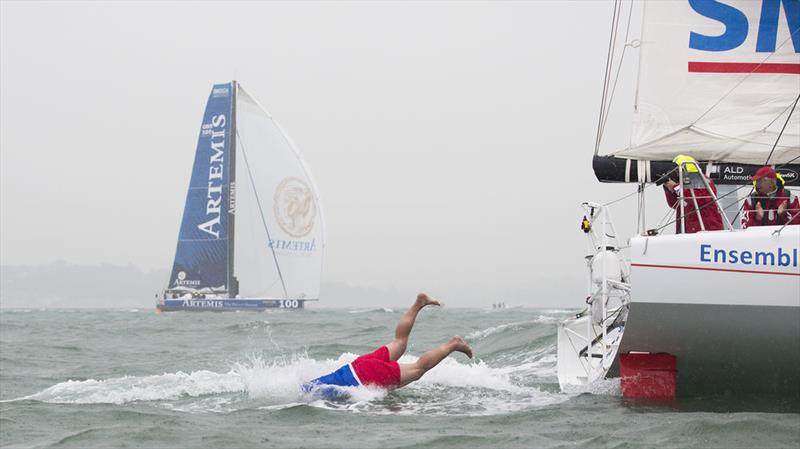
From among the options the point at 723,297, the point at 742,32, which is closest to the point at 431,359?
the point at 723,297

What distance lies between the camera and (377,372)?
8305mm

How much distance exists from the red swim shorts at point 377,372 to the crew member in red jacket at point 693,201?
2.64 meters

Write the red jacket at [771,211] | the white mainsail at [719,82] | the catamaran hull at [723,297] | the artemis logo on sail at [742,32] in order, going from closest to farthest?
the catamaran hull at [723,297] → the red jacket at [771,211] → the white mainsail at [719,82] → the artemis logo on sail at [742,32]

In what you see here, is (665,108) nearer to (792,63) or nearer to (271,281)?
(792,63)

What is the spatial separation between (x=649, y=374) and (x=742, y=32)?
3.67 metres

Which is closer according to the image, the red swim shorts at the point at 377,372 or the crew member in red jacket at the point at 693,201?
the crew member in red jacket at the point at 693,201

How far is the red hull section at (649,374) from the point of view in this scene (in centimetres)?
755

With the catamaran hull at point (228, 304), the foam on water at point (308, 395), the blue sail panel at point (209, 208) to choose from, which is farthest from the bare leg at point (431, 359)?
the blue sail panel at point (209, 208)

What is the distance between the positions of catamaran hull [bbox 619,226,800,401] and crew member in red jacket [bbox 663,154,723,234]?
1.88 feet

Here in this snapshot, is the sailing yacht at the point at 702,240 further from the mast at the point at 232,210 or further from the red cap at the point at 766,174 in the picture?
the mast at the point at 232,210

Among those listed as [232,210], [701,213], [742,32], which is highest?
[232,210]

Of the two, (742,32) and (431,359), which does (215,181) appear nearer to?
(742,32)

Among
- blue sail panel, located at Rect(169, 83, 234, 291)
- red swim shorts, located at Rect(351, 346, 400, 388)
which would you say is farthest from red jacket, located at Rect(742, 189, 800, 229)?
blue sail panel, located at Rect(169, 83, 234, 291)

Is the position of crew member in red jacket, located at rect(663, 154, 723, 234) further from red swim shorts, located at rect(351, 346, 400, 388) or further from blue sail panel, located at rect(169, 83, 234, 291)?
blue sail panel, located at rect(169, 83, 234, 291)
